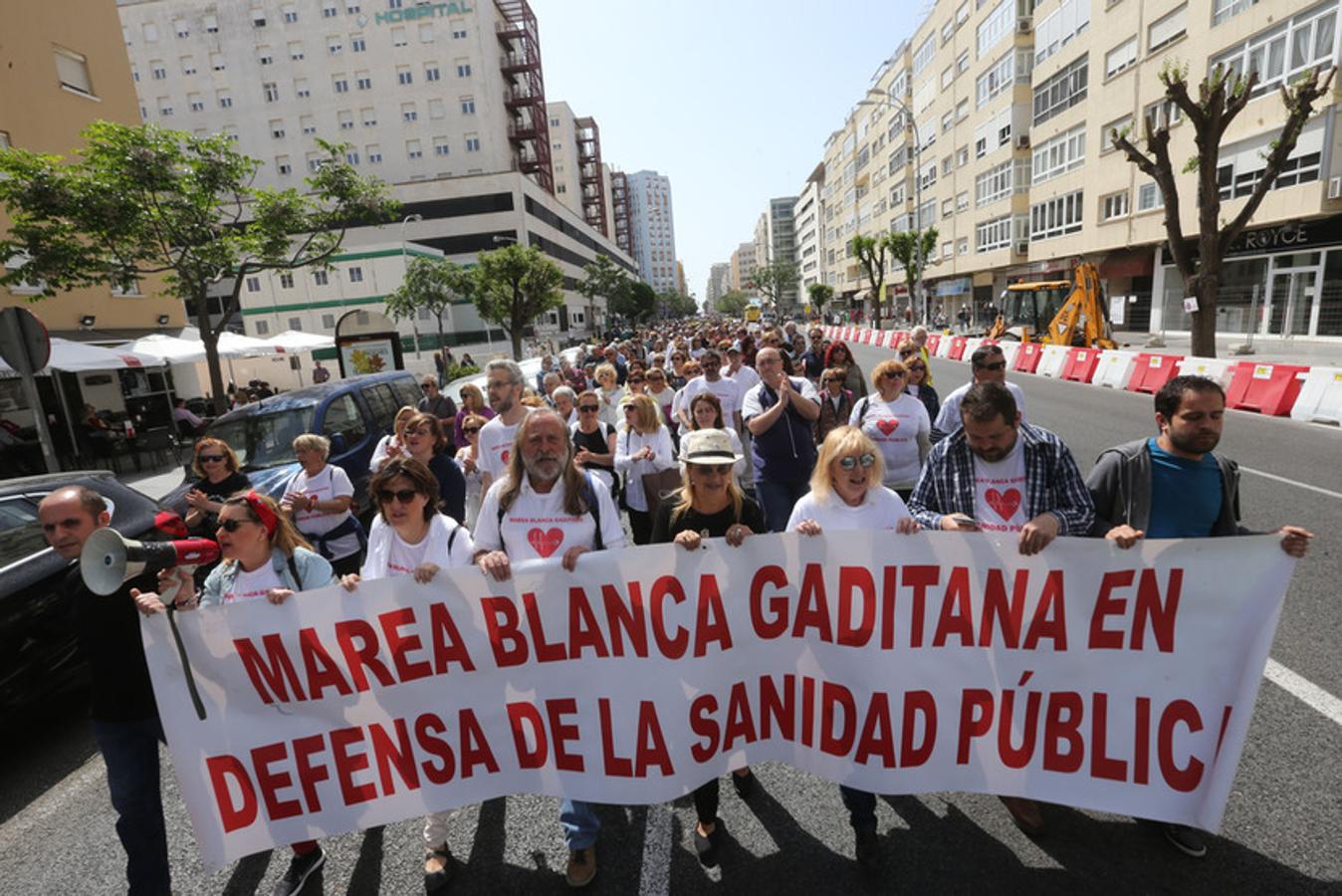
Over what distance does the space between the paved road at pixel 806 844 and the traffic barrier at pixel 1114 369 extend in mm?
14234

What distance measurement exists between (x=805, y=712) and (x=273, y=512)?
2.43 meters

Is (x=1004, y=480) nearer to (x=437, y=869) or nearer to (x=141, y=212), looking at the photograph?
(x=437, y=869)

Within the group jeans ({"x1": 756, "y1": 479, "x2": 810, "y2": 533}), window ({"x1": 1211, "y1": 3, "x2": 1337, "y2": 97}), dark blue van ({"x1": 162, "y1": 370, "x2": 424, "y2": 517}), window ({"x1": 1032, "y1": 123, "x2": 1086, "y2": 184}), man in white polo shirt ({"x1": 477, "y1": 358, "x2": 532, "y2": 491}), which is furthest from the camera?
window ({"x1": 1032, "y1": 123, "x2": 1086, "y2": 184})

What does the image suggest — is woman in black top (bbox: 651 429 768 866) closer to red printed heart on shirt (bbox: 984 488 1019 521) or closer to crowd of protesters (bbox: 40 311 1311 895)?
crowd of protesters (bbox: 40 311 1311 895)

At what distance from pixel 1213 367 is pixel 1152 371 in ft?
5.15

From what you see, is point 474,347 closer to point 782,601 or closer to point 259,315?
point 259,315

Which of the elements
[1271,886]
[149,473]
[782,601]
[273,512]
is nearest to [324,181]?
[149,473]

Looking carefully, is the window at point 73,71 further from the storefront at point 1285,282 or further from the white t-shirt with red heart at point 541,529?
the storefront at point 1285,282

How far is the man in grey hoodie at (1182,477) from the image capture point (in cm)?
278

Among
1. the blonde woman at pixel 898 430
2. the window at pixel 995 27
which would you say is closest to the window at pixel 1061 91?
the window at pixel 995 27

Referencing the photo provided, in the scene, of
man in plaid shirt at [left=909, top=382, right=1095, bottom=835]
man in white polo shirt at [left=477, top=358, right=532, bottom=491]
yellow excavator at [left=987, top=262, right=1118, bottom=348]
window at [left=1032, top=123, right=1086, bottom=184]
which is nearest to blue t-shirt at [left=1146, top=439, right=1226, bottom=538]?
man in plaid shirt at [left=909, top=382, right=1095, bottom=835]

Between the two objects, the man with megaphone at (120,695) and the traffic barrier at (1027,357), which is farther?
the traffic barrier at (1027,357)

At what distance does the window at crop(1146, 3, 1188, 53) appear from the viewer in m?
25.3

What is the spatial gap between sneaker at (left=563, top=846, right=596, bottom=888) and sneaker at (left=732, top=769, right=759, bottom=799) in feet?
2.57
